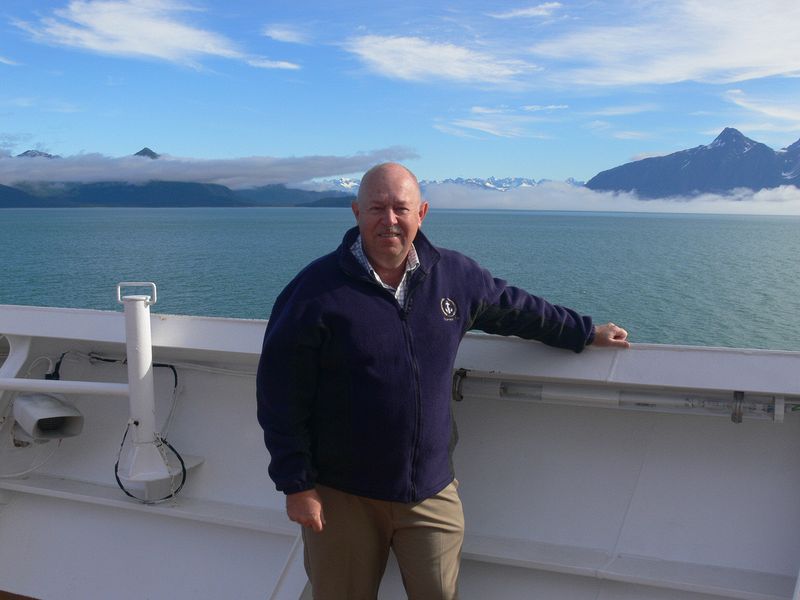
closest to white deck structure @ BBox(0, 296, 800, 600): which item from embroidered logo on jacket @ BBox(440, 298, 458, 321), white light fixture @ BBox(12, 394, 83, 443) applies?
white light fixture @ BBox(12, 394, 83, 443)

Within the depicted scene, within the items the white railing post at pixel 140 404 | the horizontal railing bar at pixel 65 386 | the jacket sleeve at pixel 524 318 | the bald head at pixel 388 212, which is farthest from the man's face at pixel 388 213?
the horizontal railing bar at pixel 65 386

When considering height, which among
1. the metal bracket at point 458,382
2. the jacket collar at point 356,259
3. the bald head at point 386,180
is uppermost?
the bald head at point 386,180

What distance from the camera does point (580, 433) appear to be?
274cm

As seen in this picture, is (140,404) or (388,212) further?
(140,404)

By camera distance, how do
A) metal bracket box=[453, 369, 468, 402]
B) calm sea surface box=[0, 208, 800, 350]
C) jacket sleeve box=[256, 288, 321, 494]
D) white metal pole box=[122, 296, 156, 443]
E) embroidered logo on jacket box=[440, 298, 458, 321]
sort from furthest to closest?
calm sea surface box=[0, 208, 800, 350], white metal pole box=[122, 296, 156, 443], metal bracket box=[453, 369, 468, 402], embroidered logo on jacket box=[440, 298, 458, 321], jacket sleeve box=[256, 288, 321, 494]

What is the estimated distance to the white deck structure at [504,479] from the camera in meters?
2.47

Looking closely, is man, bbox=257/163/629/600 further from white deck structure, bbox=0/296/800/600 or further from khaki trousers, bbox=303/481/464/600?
white deck structure, bbox=0/296/800/600

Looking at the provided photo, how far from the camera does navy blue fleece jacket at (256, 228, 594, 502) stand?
2076mm

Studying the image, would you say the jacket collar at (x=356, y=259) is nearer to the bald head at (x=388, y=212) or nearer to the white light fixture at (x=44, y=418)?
the bald head at (x=388, y=212)

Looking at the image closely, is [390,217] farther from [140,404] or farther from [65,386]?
[65,386]

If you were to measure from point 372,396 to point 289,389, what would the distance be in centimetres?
21

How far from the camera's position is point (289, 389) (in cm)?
208

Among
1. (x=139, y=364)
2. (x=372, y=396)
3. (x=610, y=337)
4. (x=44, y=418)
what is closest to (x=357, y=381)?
(x=372, y=396)

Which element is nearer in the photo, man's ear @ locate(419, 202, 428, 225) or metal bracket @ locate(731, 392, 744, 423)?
man's ear @ locate(419, 202, 428, 225)
